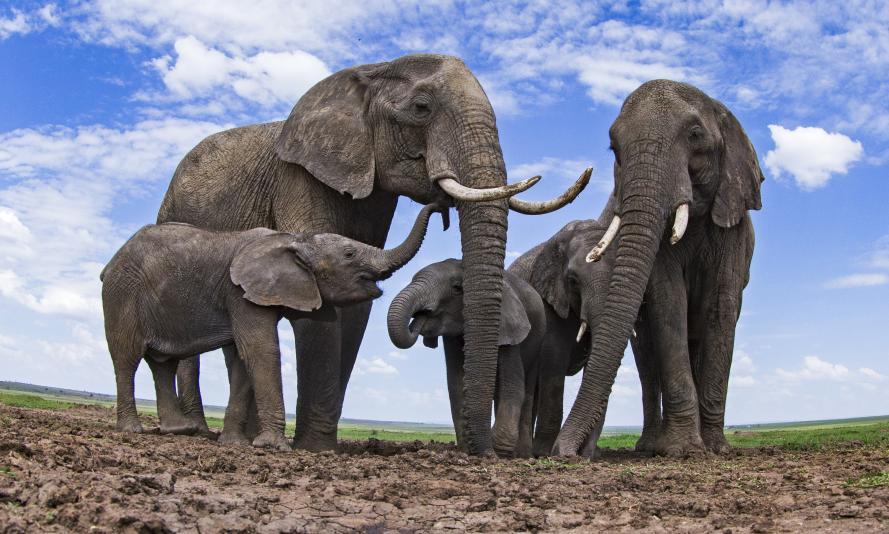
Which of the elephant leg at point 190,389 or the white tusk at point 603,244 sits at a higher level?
the white tusk at point 603,244

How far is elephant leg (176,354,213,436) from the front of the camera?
13531 mm

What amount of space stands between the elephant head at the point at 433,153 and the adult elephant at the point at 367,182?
0.01m

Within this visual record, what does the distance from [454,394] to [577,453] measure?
A: 1464 mm

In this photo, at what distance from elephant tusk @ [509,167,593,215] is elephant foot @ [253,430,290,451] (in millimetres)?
3656

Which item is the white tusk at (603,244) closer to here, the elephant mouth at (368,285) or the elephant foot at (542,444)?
the elephant mouth at (368,285)

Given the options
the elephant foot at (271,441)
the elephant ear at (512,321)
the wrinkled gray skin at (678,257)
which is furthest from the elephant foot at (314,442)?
the wrinkled gray skin at (678,257)

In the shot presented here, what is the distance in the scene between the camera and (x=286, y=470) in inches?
332

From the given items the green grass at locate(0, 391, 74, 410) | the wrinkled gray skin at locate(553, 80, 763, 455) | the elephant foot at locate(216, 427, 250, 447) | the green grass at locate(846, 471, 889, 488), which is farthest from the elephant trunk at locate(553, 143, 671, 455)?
the green grass at locate(0, 391, 74, 410)

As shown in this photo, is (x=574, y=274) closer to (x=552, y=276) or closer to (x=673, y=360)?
(x=552, y=276)

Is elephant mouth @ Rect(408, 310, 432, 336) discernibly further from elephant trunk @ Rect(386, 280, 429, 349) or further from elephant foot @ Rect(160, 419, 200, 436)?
elephant foot @ Rect(160, 419, 200, 436)

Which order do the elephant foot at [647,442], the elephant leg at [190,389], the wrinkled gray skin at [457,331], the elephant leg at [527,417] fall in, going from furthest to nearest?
the elephant leg at [190,389] < the elephant foot at [647,442] < the elephant leg at [527,417] < the wrinkled gray skin at [457,331]

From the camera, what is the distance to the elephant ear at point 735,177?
12.2m

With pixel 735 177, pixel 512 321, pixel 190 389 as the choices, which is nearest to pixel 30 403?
pixel 190 389

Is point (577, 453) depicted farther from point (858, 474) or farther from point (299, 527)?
point (299, 527)
